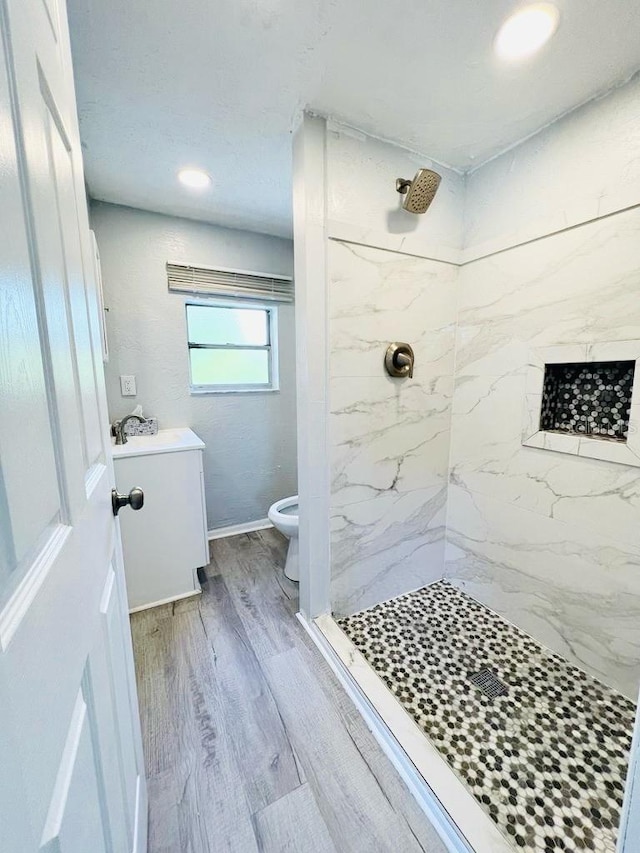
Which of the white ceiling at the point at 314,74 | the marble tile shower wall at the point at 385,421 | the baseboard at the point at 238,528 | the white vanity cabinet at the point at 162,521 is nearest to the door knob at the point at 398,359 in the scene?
the marble tile shower wall at the point at 385,421

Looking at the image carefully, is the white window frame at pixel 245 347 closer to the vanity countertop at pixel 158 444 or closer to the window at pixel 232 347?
the window at pixel 232 347

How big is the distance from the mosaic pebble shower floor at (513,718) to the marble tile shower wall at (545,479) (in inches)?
5.9

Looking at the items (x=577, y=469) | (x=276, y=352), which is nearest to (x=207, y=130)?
(x=276, y=352)

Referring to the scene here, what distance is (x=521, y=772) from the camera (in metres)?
1.06

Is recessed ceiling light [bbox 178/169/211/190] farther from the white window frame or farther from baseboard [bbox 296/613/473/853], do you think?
baseboard [bbox 296/613/473/853]

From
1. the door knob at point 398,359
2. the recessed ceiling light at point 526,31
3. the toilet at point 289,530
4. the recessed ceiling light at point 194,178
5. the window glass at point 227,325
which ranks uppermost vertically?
the recessed ceiling light at point 194,178

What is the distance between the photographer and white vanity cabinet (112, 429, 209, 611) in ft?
5.64

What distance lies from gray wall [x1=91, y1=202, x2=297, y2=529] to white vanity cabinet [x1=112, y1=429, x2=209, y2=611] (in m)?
0.52

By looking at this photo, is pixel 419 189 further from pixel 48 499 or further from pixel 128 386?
pixel 128 386

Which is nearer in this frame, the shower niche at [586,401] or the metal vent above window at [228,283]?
the shower niche at [586,401]

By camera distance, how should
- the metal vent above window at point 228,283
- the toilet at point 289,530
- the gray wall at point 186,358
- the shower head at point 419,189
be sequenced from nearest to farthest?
the shower head at point 419,189
the toilet at point 289,530
the gray wall at point 186,358
the metal vent above window at point 228,283

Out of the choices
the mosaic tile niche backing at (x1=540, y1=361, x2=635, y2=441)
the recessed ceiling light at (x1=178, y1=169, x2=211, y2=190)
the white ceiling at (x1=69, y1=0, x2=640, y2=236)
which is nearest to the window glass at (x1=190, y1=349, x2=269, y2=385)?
the recessed ceiling light at (x1=178, y1=169, x2=211, y2=190)

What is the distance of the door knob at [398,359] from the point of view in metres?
1.60

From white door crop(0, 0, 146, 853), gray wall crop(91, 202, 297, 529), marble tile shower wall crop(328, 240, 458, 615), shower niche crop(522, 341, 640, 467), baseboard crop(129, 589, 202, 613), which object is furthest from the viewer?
gray wall crop(91, 202, 297, 529)
